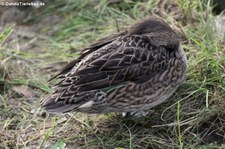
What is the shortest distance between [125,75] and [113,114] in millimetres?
595

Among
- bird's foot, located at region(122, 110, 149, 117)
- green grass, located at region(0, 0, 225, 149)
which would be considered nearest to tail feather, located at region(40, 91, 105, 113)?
green grass, located at region(0, 0, 225, 149)

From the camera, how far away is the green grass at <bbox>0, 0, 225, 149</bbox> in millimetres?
4176

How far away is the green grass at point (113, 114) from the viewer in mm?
4176

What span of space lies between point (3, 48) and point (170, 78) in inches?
88.0

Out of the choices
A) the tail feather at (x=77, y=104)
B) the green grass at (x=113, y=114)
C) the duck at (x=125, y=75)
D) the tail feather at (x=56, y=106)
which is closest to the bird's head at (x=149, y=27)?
the duck at (x=125, y=75)

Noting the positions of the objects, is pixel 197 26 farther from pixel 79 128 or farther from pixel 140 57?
pixel 79 128

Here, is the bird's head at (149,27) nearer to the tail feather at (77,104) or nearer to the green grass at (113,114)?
the green grass at (113,114)

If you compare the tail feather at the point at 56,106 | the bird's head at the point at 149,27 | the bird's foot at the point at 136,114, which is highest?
the bird's head at the point at 149,27

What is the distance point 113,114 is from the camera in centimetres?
454

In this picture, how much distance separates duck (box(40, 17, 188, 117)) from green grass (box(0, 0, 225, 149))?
230 mm

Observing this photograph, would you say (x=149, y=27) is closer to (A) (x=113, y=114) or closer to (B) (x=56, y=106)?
(A) (x=113, y=114)

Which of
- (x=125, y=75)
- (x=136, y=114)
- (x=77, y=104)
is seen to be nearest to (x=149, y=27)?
(x=125, y=75)

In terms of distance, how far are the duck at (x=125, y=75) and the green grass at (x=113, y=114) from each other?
230mm

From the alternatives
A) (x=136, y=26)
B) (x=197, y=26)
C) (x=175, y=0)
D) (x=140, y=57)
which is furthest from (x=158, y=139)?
(x=175, y=0)
